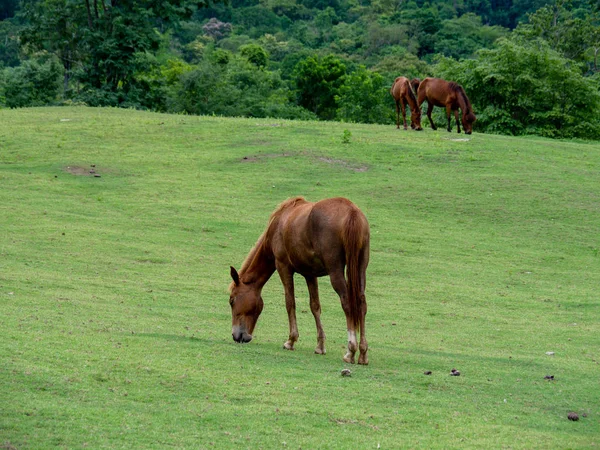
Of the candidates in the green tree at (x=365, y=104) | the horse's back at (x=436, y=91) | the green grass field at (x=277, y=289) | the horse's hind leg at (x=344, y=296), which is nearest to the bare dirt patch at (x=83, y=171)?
the green grass field at (x=277, y=289)

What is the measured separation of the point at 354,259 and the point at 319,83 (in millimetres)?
48394

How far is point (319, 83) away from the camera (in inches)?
2248

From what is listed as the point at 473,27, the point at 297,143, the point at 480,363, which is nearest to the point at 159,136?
the point at 297,143

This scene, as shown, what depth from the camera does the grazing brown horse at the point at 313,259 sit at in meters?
9.72

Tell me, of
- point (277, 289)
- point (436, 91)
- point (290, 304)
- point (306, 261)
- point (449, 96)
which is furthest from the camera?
point (436, 91)

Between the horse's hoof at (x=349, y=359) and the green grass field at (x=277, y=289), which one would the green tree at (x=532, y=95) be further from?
the horse's hoof at (x=349, y=359)

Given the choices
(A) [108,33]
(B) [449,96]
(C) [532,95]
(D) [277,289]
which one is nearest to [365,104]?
(C) [532,95]

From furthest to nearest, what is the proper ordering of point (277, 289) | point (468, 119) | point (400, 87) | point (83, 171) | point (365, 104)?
point (365, 104)
point (468, 119)
point (400, 87)
point (83, 171)
point (277, 289)

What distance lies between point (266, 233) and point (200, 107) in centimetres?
3525

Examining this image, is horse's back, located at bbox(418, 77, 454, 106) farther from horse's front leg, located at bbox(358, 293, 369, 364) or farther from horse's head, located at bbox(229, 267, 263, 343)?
horse's front leg, located at bbox(358, 293, 369, 364)

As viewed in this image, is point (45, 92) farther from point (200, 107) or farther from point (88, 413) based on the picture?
point (88, 413)

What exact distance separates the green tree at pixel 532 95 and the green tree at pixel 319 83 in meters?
18.8

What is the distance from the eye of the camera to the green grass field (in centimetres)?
752

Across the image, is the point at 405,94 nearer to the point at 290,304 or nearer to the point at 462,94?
the point at 462,94
